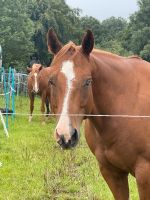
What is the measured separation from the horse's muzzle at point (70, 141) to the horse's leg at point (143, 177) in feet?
2.52

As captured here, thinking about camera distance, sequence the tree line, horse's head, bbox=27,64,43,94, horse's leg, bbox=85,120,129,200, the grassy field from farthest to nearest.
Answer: the tree line < horse's head, bbox=27,64,43,94 < the grassy field < horse's leg, bbox=85,120,129,200

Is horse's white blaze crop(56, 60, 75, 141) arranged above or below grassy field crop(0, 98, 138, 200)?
above

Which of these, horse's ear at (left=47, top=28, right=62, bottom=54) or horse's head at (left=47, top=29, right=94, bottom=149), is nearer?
horse's head at (left=47, top=29, right=94, bottom=149)

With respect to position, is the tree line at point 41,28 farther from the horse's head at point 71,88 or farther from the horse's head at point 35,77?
the horse's head at point 71,88

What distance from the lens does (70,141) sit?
330cm

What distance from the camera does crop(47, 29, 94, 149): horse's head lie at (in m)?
3.34

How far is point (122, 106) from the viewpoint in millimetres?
3928

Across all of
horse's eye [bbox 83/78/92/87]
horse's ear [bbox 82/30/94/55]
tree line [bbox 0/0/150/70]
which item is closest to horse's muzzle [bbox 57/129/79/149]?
horse's eye [bbox 83/78/92/87]

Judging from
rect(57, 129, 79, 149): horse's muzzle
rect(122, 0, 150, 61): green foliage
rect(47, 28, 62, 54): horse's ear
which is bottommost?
rect(122, 0, 150, 61): green foliage

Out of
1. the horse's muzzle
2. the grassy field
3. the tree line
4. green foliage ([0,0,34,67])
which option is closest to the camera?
the horse's muzzle

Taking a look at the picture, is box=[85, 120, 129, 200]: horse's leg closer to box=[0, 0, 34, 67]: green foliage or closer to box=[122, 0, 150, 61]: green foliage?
box=[0, 0, 34, 67]: green foliage

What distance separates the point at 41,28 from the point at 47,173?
2817 centimetres

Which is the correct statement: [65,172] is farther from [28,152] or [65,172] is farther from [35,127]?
[35,127]

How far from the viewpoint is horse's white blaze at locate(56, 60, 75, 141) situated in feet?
10.9
